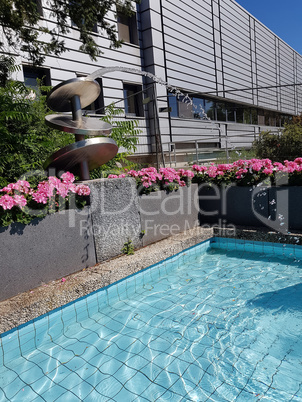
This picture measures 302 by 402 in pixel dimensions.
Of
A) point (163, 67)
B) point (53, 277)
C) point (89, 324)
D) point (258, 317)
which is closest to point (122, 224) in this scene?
point (53, 277)

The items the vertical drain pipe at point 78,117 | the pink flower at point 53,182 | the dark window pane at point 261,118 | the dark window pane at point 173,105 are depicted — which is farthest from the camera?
the dark window pane at point 261,118

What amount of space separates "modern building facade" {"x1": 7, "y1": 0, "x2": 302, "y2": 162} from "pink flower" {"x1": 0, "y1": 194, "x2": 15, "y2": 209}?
508 cm

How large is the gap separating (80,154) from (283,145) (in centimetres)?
970

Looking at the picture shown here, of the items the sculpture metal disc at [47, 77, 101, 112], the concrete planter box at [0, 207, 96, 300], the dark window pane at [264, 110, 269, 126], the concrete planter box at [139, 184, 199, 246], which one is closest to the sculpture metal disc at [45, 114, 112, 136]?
the sculpture metal disc at [47, 77, 101, 112]

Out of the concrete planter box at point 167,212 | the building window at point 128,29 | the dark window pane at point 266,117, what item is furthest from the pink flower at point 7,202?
the dark window pane at point 266,117

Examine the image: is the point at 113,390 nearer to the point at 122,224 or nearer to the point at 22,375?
the point at 22,375

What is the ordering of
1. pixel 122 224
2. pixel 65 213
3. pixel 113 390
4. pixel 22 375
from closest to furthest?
pixel 113 390 → pixel 22 375 → pixel 65 213 → pixel 122 224

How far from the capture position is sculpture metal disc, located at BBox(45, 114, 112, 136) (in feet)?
15.0

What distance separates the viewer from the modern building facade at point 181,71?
11.3 m

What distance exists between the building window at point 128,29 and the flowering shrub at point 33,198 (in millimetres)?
11244

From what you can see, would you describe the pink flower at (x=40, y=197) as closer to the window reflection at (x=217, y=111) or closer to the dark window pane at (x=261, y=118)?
the window reflection at (x=217, y=111)

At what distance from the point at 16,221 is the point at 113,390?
216cm

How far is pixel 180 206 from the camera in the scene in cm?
627

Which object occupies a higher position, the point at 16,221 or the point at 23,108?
the point at 23,108
